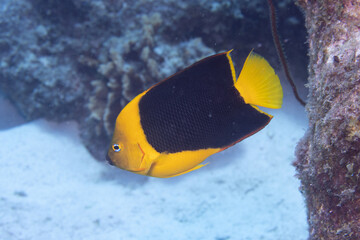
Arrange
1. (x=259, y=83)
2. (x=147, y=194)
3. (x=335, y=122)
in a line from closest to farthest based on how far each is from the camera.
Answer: (x=335, y=122) → (x=259, y=83) → (x=147, y=194)

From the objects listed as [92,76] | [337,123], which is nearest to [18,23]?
[92,76]

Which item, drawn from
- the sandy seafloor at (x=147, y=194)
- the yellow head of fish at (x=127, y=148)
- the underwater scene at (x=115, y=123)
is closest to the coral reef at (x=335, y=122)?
the underwater scene at (x=115, y=123)

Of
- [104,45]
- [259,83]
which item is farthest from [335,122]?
[104,45]

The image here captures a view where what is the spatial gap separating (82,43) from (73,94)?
3.30 ft

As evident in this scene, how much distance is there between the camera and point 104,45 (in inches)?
176

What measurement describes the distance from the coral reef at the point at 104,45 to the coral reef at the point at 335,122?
258cm

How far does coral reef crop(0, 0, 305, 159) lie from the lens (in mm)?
4051

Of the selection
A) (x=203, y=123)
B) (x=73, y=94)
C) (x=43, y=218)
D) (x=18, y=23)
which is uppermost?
(x=203, y=123)

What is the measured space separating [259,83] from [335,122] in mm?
425

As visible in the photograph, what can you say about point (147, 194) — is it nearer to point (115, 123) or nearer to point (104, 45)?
point (115, 123)

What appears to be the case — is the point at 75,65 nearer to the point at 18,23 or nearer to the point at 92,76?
the point at 92,76

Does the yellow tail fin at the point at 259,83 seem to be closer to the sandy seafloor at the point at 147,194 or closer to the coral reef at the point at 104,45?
the sandy seafloor at the point at 147,194

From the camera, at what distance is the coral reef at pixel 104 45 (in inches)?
159

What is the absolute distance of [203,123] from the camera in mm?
1460
